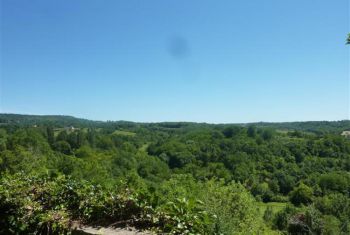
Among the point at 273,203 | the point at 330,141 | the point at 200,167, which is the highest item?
the point at 330,141

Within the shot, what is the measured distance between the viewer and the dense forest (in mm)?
3133

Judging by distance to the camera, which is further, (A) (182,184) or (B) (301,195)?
(B) (301,195)

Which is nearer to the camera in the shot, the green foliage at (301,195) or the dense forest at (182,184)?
the dense forest at (182,184)

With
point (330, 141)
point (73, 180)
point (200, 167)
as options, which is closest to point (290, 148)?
point (330, 141)

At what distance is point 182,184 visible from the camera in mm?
20125

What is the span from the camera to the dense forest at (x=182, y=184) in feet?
10.3

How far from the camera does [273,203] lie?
59250 mm

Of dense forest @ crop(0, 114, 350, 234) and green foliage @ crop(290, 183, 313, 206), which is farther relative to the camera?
green foliage @ crop(290, 183, 313, 206)

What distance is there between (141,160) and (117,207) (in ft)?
207

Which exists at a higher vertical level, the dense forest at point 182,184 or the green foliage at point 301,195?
the dense forest at point 182,184

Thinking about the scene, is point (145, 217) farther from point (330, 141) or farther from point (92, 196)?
point (330, 141)

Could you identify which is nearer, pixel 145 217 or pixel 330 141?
pixel 145 217

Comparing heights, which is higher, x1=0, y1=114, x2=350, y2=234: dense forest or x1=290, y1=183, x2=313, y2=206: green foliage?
x1=0, y1=114, x2=350, y2=234: dense forest

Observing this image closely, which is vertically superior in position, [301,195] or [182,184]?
[182,184]
